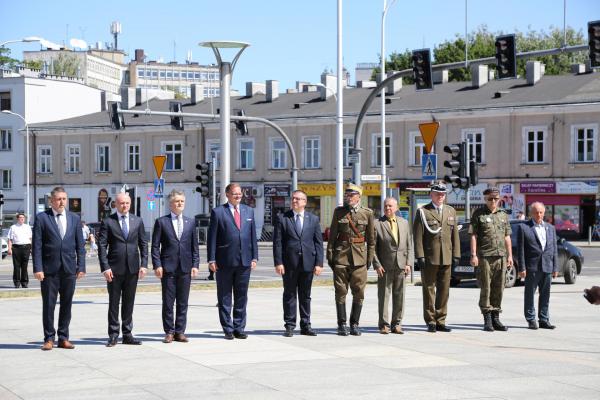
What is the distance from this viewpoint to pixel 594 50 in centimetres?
2411

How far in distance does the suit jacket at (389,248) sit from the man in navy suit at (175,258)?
255 cm

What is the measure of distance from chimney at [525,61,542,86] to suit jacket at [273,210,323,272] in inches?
1970

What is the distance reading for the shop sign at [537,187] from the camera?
5816cm

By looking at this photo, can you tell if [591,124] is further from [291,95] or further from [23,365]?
[23,365]

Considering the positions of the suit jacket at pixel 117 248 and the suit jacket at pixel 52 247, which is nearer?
the suit jacket at pixel 52 247

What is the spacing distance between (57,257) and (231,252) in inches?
87.0

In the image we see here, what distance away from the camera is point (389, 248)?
49.3 feet

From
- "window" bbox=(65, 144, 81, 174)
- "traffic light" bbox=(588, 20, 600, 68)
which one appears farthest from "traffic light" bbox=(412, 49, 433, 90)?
"window" bbox=(65, 144, 81, 174)

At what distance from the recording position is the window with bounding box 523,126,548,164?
192 ft

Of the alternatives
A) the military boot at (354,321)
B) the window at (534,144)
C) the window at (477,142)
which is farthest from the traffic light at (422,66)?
the window at (477,142)

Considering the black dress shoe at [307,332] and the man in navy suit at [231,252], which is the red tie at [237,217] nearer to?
the man in navy suit at [231,252]

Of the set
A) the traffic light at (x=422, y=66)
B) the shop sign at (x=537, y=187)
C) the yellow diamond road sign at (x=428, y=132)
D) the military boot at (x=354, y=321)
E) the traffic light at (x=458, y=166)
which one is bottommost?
the military boot at (x=354, y=321)

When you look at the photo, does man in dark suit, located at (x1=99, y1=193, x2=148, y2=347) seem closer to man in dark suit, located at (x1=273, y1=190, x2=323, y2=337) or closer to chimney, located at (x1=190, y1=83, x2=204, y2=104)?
man in dark suit, located at (x1=273, y1=190, x2=323, y2=337)

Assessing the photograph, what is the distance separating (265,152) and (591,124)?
20.3 m
